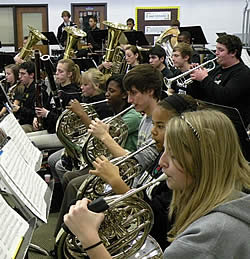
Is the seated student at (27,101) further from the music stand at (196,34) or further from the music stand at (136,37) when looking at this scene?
the music stand at (196,34)

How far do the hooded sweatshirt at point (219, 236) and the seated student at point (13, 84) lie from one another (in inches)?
142

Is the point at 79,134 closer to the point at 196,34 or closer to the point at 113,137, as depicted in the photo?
the point at 113,137

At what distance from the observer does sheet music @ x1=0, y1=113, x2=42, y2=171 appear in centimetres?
207

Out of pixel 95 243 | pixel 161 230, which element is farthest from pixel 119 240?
pixel 95 243

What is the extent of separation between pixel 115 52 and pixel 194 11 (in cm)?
547

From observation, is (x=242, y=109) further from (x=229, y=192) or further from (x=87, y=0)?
(x=87, y=0)

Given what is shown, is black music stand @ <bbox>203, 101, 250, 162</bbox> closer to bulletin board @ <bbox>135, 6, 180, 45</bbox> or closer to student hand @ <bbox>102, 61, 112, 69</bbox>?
student hand @ <bbox>102, 61, 112, 69</bbox>

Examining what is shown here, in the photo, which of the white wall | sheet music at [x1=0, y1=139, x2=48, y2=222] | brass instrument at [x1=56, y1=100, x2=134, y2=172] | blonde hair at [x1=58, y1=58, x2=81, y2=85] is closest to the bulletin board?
the white wall

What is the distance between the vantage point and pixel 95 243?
1.24 meters

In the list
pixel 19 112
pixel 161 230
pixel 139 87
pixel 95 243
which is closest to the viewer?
pixel 95 243

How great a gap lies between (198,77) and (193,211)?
2328 millimetres

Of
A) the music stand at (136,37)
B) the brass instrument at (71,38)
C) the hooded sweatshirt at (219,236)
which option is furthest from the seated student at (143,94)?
the music stand at (136,37)

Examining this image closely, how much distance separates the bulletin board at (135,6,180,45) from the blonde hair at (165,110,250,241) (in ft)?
30.7

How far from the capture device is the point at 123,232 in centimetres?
164
